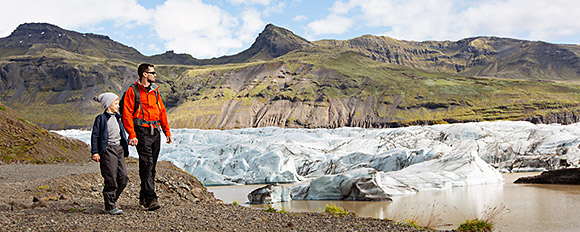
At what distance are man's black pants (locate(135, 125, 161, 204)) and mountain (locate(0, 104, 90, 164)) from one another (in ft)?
53.9

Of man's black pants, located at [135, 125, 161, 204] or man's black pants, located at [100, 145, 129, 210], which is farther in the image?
man's black pants, located at [135, 125, 161, 204]

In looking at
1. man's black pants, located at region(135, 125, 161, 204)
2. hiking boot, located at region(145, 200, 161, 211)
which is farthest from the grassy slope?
hiking boot, located at region(145, 200, 161, 211)

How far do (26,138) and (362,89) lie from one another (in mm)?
155395

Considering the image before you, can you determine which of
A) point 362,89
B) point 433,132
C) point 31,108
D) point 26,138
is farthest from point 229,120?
point 26,138

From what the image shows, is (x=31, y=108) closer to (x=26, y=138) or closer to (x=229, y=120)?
(x=229, y=120)

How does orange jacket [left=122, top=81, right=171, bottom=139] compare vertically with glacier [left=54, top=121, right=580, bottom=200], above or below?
above

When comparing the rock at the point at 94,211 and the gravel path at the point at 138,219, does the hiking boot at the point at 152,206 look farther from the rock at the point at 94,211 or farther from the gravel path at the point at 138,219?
the rock at the point at 94,211

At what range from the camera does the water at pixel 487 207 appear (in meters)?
9.95

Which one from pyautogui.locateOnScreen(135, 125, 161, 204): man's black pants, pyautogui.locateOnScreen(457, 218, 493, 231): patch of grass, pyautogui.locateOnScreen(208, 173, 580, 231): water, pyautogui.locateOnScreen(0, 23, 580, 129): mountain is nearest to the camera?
pyautogui.locateOnScreen(135, 125, 161, 204): man's black pants

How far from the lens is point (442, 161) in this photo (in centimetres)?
2219

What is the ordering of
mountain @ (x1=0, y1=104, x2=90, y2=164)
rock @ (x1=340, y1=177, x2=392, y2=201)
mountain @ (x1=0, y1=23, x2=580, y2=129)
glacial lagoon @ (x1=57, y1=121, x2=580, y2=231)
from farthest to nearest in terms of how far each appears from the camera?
mountain @ (x1=0, y1=23, x2=580, y2=129) < mountain @ (x1=0, y1=104, x2=90, y2=164) < rock @ (x1=340, y1=177, x2=392, y2=201) < glacial lagoon @ (x1=57, y1=121, x2=580, y2=231)

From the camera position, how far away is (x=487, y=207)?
1282 centimetres

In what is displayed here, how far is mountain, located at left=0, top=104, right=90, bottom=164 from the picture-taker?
2058 centimetres

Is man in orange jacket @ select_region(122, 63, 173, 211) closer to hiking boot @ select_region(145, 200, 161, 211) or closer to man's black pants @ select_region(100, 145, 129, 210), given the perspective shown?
hiking boot @ select_region(145, 200, 161, 211)
